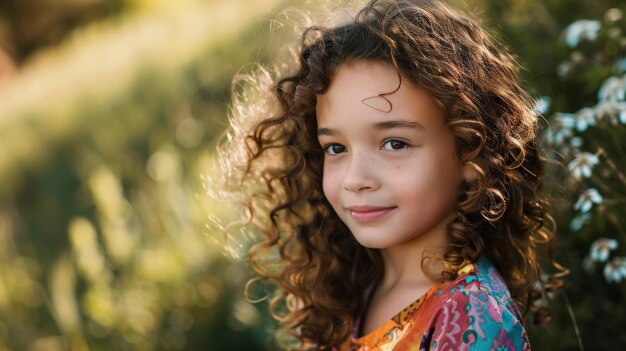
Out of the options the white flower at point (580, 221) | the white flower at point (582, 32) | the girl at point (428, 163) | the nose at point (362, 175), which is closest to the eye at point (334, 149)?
the girl at point (428, 163)

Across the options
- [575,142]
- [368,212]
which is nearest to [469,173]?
[368,212]

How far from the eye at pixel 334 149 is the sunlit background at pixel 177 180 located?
437 mm

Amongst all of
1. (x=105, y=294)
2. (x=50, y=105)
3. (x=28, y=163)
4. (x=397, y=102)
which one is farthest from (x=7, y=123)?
(x=397, y=102)

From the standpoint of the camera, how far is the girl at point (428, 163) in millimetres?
1749

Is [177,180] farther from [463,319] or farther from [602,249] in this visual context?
[463,319]

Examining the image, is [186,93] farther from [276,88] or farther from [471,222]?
[471,222]

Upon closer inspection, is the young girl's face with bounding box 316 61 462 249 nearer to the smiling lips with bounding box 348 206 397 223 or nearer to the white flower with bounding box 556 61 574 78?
the smiling lips with bounding box 348 206 397 223

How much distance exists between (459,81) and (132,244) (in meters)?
2.19

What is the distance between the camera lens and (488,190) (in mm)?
1777

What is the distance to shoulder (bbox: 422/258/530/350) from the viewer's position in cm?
163

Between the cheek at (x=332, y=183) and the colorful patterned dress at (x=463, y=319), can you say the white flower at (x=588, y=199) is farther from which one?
the cheek at (x=332, y=183)

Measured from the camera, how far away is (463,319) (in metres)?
1.67

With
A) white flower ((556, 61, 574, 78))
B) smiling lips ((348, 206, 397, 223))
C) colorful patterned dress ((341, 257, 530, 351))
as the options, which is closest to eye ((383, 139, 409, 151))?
smiling lips ((348, 206, 397, 223))

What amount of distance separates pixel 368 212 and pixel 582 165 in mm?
578
